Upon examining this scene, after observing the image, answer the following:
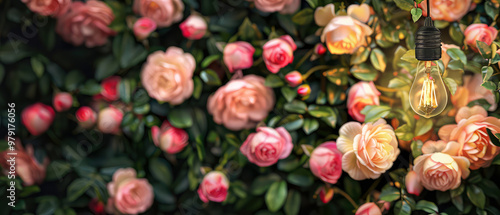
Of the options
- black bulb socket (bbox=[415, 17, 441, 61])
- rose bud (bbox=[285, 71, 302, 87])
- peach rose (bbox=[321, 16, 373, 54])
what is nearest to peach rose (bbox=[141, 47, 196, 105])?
rose bud (bbox=[285, 71, 302, 87])

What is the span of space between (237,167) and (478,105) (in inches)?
25.0

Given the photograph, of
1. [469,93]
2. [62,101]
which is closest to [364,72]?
[469,93]

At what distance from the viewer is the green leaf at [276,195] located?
1.31m

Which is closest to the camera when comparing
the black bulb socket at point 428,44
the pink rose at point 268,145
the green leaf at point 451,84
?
the black bulb socket at point 428,44

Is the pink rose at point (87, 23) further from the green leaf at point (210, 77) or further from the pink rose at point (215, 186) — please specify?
the pink rose at point (215, 186)

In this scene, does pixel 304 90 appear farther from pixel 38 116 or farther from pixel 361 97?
pixel 38 116

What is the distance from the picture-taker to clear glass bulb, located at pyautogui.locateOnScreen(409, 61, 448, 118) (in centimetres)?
109

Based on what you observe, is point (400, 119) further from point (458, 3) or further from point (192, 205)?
point (192, 205)

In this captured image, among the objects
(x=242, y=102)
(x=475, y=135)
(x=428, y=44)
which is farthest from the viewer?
(x=242, y=102)

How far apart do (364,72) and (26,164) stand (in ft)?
3.16

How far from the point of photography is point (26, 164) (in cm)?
135

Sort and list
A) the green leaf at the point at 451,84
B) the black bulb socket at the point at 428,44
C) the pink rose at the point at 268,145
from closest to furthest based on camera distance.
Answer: the black bulb socket at the point at 428,44
the green leaf at the point at 451,84
the pink rose at the point at 268,145

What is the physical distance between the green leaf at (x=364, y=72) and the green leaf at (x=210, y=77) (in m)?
0.36

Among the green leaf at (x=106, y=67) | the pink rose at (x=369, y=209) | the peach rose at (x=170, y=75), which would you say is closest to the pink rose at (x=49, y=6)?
the green leaf at (x=106, y=67)
